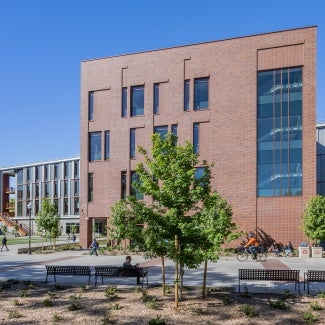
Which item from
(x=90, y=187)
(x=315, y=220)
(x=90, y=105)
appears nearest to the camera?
(x=315, y=220)

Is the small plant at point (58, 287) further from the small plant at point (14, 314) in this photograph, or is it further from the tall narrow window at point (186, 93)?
the tall narrow window at point (186, 93)

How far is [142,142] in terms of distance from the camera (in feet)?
126

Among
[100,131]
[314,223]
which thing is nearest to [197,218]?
[314,223]

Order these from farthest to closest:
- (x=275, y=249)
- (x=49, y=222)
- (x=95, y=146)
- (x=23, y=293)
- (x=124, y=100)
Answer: (x=95, y=146) < (x=124, y=100) < (x=49, y=222) < (x=275, y=249) < (x=23, y=293)

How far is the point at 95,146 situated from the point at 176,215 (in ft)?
92.8

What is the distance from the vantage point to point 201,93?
36688 mm

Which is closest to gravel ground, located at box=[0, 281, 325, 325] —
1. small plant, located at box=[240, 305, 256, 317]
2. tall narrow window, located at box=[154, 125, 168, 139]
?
small plant, located at box=[240, 305, 256, 317]

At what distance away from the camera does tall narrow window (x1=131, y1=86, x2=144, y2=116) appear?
128ft

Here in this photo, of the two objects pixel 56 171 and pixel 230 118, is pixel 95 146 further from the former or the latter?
pixel 56 171

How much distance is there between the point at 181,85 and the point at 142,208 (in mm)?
24833

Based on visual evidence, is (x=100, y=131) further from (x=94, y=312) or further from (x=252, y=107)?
(x=94, y=312)

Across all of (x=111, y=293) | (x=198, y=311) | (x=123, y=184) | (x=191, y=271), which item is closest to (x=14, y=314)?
(x=111, y=293)

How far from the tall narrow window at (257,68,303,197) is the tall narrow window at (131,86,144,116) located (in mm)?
11119

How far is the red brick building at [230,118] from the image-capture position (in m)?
33.3
